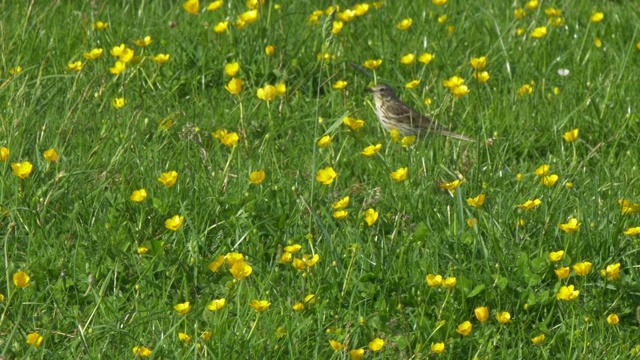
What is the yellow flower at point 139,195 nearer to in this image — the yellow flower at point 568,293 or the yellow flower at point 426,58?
the yellow flower at point 568,293

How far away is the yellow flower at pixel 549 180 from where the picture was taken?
503 centimetres

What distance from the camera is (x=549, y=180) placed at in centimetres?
505

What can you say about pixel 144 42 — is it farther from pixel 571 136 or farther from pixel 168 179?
pixel 571 136

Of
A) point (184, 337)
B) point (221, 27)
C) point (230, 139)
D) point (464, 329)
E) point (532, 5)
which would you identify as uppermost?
point (184, 337)

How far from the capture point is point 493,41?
7.10 m

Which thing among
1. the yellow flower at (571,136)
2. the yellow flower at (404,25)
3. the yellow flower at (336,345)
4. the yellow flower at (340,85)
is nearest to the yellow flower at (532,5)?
the yellow flower at (404,25)

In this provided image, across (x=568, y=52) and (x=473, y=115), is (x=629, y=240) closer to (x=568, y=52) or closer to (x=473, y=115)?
(x=473, y=115)

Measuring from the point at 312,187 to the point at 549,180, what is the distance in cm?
101

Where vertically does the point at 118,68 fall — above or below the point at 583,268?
below

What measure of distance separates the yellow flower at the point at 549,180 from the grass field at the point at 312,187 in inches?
1.0

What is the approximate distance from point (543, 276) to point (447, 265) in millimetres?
353

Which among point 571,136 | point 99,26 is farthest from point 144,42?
point 571,136

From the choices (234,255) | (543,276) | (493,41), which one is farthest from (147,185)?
(493,41)

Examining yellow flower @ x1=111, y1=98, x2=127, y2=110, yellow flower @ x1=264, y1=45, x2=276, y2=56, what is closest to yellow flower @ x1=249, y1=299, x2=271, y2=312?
yellow flower @ x1=111, y1=98, x2=127, y2=110
